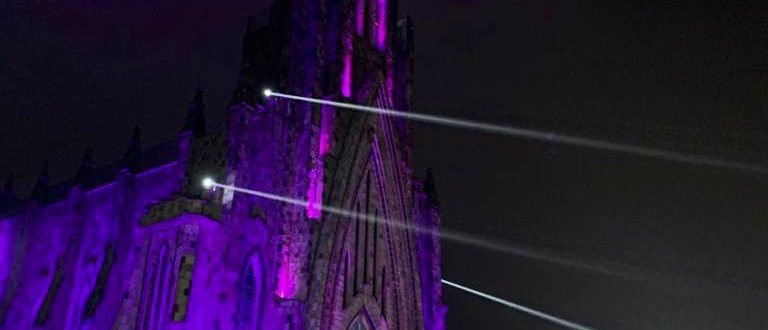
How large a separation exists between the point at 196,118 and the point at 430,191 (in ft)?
50.6

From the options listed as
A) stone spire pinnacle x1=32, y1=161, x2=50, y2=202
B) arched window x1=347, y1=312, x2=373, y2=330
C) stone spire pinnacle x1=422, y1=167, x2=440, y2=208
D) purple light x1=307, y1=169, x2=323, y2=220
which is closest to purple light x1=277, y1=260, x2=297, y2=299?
purple light x1=307, y1=169, x2=323, y2=220

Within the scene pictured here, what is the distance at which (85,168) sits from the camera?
42062 millimetres

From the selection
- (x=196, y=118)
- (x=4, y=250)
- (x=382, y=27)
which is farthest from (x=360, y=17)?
(x=4, y=250)

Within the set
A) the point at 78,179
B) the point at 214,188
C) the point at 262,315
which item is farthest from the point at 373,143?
the point at 78,179

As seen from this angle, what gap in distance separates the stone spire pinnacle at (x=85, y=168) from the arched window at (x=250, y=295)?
1720 cm

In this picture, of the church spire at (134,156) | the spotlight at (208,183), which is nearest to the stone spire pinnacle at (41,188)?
the church spire at (134,156)

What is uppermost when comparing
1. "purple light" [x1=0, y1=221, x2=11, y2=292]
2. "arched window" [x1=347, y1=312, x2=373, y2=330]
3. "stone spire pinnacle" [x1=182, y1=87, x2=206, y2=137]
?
"stone spire pinnacle" [x1=182, y1=87, x2=206, y2=137]

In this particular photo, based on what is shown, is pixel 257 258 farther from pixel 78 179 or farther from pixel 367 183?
pixel 78 179

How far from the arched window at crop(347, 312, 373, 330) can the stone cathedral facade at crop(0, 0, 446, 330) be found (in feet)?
0.34

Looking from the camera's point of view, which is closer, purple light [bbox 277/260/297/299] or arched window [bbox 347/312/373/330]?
purple light [bbox 277/260/297/299]

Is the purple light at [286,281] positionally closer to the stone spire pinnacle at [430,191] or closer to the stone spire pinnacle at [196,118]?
the stone spire pinnacle at [196,118]

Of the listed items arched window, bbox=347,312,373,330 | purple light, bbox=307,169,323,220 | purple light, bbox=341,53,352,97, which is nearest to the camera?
purple light, bbox=307,169,323,220

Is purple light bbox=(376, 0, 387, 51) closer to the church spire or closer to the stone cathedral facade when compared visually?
the stone cathedral facade

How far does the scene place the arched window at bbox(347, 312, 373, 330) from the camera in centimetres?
3154
